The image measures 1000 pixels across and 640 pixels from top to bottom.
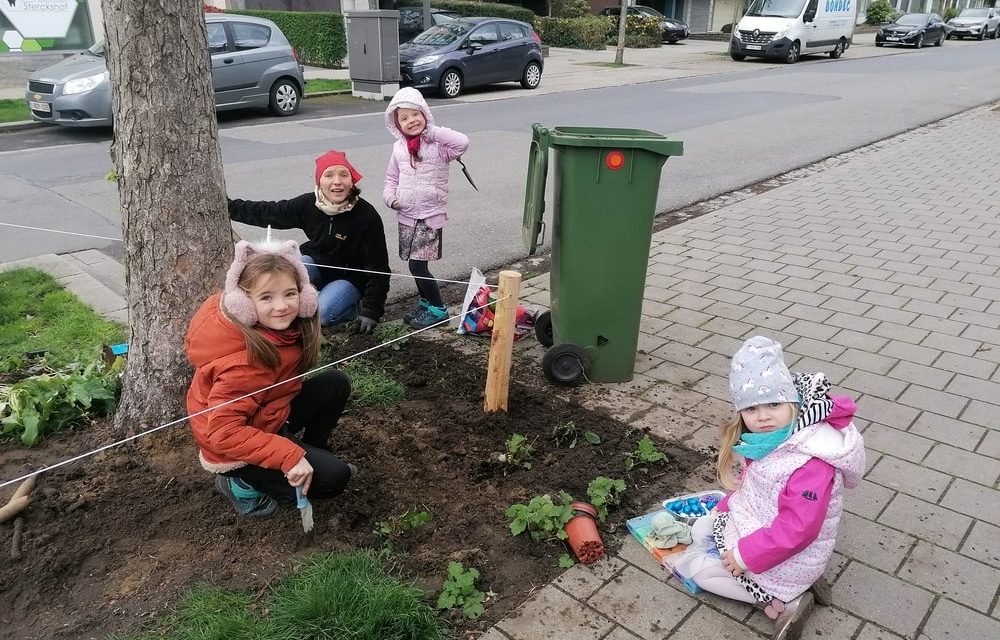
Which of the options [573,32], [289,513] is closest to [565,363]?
[289,513]

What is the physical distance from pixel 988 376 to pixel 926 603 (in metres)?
2.16

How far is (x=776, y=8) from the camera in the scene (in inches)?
990

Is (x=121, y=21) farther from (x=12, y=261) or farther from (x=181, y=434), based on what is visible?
(x=12, y=261)

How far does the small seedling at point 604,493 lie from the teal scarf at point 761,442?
783 mm

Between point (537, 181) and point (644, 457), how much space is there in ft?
5.08

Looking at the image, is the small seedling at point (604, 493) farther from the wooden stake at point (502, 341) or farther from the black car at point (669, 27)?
the black car at point (669, 27)

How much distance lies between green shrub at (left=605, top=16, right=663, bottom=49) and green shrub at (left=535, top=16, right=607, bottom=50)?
1.48 meters

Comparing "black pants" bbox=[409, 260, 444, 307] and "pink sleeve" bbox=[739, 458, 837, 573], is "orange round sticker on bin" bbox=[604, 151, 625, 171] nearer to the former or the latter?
"black pants" bbox=[409, 260, 444, 307]

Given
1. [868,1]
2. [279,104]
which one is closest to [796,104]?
[279,104]

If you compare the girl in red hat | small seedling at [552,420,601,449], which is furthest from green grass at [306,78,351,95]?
small seedling at [552,420,601,449]

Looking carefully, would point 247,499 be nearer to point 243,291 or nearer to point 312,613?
point 312,613

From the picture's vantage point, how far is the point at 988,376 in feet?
13.9

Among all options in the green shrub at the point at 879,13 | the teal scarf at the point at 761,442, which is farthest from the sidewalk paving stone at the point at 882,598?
the green shrub at the point at 879,13

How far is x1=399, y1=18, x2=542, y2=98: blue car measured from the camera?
16.0 m
